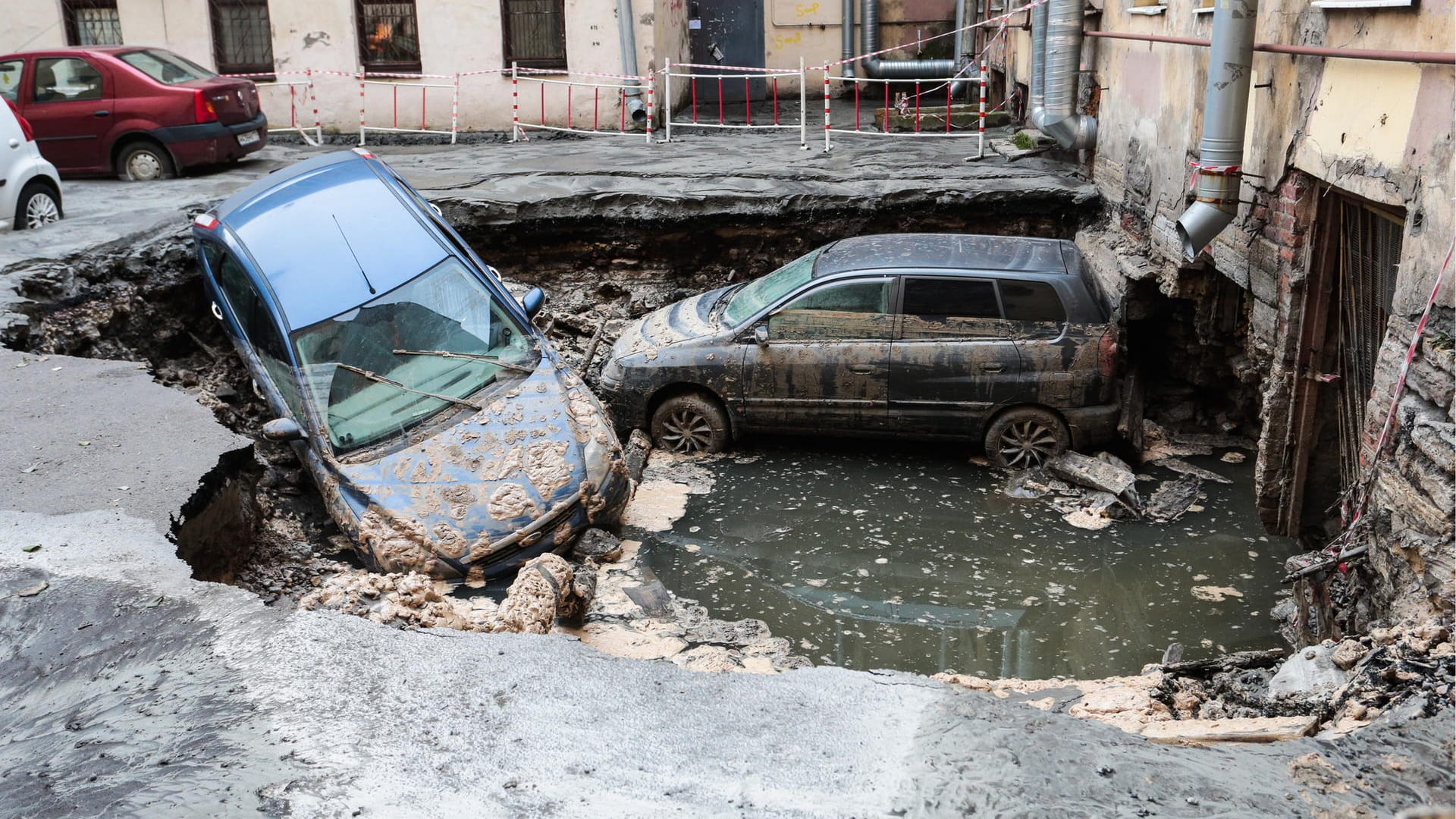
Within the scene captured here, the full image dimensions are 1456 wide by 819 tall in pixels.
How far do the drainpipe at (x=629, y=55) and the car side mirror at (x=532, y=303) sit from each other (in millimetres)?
7586

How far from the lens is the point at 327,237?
7387 millimetres

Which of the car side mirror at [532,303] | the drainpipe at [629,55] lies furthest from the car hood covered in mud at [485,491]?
the drainpipe at [629,55]

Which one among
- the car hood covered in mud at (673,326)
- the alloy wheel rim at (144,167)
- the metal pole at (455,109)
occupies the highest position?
the metal pole at (455,109)

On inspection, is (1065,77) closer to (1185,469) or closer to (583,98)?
(1185,469)

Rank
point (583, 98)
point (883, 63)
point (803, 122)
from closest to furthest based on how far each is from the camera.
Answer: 1. point (803, 122)
2. point (583, 98)
3. point (883, 63)

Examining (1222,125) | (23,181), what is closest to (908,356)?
(1222,125)

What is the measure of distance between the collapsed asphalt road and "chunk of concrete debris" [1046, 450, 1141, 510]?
4293 mm

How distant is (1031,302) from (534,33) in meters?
9.76

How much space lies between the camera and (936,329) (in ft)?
27.1

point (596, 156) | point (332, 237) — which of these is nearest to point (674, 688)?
point (332, 237)

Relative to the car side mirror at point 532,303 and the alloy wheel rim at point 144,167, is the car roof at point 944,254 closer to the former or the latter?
the car side mirror at point 532,303

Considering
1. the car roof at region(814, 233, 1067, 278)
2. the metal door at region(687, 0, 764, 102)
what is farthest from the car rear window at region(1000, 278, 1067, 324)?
the metal door at region(687, 0, 764, 102)

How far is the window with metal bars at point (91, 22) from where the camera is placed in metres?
15.5

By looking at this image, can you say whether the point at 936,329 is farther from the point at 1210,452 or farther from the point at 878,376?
the point at 1210,452
